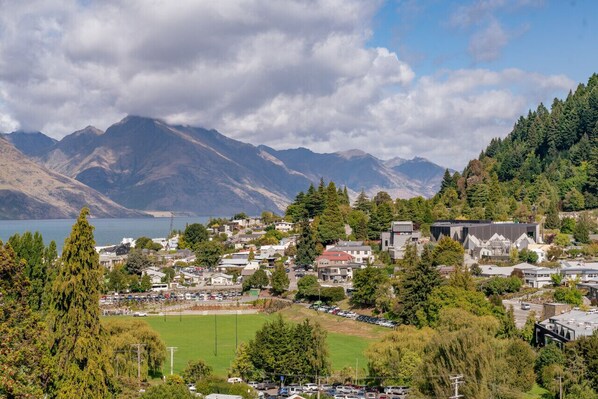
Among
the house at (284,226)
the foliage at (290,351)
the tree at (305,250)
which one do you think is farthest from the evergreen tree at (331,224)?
the foliage at (290,351)

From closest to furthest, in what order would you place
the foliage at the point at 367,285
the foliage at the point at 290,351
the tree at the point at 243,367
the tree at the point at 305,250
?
the foliage at the point at 290,351
the tree at the point at 243,367
the foliage at the point at 367,285
the tree at the point at 305,250

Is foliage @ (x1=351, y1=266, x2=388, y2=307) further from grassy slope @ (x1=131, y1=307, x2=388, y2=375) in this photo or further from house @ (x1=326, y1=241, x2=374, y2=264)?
house @ (x1=326, y1=241, x2=374, y2=264)

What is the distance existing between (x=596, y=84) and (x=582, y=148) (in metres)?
26.4

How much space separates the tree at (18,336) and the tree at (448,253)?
6116 cm

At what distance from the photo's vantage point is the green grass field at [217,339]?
1884 inches

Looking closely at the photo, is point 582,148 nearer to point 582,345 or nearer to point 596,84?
point 596,84

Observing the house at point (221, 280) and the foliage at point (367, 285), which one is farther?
the house at point (221, 280)

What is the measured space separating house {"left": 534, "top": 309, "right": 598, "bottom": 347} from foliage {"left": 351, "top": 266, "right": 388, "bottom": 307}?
20559 mm

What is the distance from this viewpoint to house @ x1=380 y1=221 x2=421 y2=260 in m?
87.8

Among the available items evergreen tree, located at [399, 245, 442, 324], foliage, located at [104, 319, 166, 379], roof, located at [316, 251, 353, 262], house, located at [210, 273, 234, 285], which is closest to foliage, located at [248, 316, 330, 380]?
foliage, located at [104, 319, 166, 379]

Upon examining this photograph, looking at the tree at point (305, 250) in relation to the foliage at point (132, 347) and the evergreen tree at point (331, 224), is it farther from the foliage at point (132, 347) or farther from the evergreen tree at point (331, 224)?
the foliage at point (132, 347)

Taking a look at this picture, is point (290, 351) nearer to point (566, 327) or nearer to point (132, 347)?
point (132, 347)

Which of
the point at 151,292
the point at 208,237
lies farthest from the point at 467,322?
the point at 208,237

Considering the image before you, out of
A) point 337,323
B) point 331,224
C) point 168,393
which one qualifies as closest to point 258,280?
point 331,224
